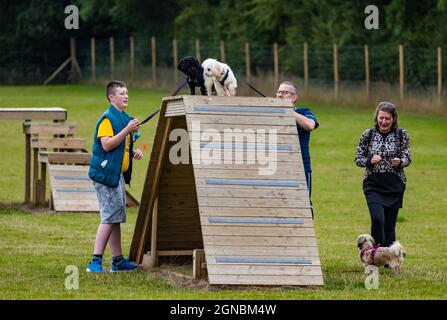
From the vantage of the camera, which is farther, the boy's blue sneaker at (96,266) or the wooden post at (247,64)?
the wooden post at (247,64)

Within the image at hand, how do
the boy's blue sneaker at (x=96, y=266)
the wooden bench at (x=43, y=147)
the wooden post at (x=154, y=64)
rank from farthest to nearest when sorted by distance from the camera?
the wooden post at (x=154, y=64) < the wooden bench at (x=43, y=147) < the boy's blue sneaker at (x=96, y=266)

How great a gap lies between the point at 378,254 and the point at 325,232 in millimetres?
5041

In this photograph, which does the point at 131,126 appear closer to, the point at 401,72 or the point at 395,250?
the point at 395,250

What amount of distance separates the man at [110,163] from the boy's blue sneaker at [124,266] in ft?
0.22

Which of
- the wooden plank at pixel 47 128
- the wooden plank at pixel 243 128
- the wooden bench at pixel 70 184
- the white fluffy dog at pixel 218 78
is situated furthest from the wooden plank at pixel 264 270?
the wooden plank at pixel 47 128

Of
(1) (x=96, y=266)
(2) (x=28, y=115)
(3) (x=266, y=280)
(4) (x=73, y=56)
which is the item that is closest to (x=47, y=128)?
(2) (x=28, y=115)

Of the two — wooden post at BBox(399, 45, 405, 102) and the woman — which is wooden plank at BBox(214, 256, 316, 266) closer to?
the woman

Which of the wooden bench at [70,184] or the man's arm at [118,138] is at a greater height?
the man's arm at [118,138]

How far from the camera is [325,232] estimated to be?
16.5m

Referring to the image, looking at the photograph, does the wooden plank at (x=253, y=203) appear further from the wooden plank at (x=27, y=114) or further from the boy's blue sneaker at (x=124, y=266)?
the wooden plank at (x=27, y=114)

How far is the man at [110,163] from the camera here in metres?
11.4

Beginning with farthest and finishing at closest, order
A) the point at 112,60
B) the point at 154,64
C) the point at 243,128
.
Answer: the point at 112,60 → the point at 154,64 → the point at 243,128
